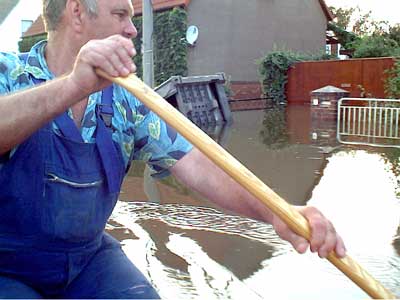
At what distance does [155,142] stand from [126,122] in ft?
0.56

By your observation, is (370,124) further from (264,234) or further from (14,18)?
(14,18)

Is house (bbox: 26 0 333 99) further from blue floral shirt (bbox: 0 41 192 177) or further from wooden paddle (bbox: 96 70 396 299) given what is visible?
wooden paddle (bbox: 96 70 396 299)

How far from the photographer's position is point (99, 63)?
5.55ft

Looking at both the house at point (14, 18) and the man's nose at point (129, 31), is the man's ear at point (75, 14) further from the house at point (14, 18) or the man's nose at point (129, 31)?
the house at point (14, 18)

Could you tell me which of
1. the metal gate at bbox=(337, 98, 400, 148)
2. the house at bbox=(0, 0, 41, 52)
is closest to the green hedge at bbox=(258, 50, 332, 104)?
A: the metal gate at bbox=(337, 98, 400, 148)

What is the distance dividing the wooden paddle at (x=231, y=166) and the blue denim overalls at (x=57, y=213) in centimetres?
30

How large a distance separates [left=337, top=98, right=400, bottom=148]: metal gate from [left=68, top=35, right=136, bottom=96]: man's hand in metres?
10.3

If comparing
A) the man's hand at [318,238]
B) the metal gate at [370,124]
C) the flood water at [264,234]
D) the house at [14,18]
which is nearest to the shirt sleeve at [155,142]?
the man's hand at [318,238]

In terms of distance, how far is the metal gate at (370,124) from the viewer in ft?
39.1

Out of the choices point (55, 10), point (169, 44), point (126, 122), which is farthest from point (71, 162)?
point (169, 44)

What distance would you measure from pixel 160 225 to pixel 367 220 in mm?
1873

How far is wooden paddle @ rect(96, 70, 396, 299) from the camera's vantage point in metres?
1.71

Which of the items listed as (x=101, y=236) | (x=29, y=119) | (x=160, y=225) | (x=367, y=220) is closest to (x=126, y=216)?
(x=160, y=225)

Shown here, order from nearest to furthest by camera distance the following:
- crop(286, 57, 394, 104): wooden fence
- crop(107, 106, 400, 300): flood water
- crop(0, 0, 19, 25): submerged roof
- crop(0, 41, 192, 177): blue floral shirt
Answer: crop(0, 41, 192, 177): blue floral shirt → crop(107, 106, 400, 300): flood water → crop(286, 57, 394, 104): wooden fence → crop(0, 0, 19, 25): submerged roof
